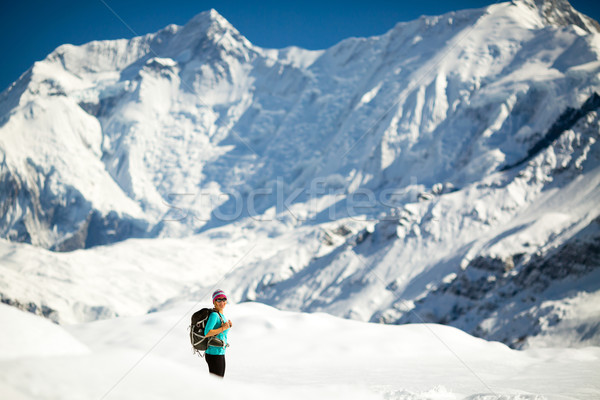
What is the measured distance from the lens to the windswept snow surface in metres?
8.82

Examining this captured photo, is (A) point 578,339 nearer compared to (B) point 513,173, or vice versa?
(A) point 578,339

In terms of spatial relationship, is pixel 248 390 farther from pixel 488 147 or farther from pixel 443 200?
pixel 488 147

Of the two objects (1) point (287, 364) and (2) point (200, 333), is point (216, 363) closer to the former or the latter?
(2) point (200, 333)

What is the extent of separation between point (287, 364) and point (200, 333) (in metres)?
7.33

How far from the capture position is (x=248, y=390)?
34.3ft

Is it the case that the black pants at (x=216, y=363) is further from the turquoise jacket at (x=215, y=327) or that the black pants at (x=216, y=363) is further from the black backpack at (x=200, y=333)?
the black backpack at (x=200, y=333)

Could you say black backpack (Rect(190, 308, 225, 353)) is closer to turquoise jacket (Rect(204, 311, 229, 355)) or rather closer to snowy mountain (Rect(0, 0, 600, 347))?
turquoise jacket (Rect(204, 311, 229, 355))

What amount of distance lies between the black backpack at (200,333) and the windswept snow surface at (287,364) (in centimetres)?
65

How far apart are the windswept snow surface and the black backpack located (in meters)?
0.65

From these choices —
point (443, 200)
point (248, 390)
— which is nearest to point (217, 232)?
point (443, 200)

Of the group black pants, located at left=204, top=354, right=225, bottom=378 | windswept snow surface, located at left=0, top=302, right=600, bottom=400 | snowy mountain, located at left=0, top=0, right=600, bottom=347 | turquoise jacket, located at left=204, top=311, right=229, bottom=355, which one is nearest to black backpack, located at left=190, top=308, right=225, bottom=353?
turquoise jacket, located at left=204, top=311, right=229, bottom=355

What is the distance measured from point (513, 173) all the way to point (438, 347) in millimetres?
96304

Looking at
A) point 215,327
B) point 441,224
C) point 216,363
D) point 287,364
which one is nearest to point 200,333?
point 215,327

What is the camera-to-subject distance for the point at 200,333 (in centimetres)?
1154
